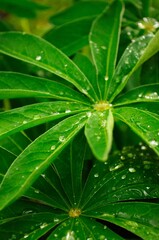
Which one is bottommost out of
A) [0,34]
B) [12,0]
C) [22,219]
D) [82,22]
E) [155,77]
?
[22,219]

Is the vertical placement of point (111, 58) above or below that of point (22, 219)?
above

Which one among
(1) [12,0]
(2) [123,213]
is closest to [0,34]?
(1) [12,0]

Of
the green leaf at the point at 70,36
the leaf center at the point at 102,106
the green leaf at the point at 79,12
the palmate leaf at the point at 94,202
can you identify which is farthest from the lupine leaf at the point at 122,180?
the green leaf at the point at 79,12

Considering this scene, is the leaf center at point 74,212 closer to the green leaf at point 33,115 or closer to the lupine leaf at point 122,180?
the lupine leaf at point 122,180

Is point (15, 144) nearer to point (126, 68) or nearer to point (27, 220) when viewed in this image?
point (27, 220)

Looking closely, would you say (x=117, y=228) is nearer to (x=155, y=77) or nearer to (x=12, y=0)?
(x=155, y=77)

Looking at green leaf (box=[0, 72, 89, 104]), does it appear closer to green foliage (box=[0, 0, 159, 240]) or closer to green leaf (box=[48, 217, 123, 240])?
green foliage (box=[0, 0, 159, 240])
